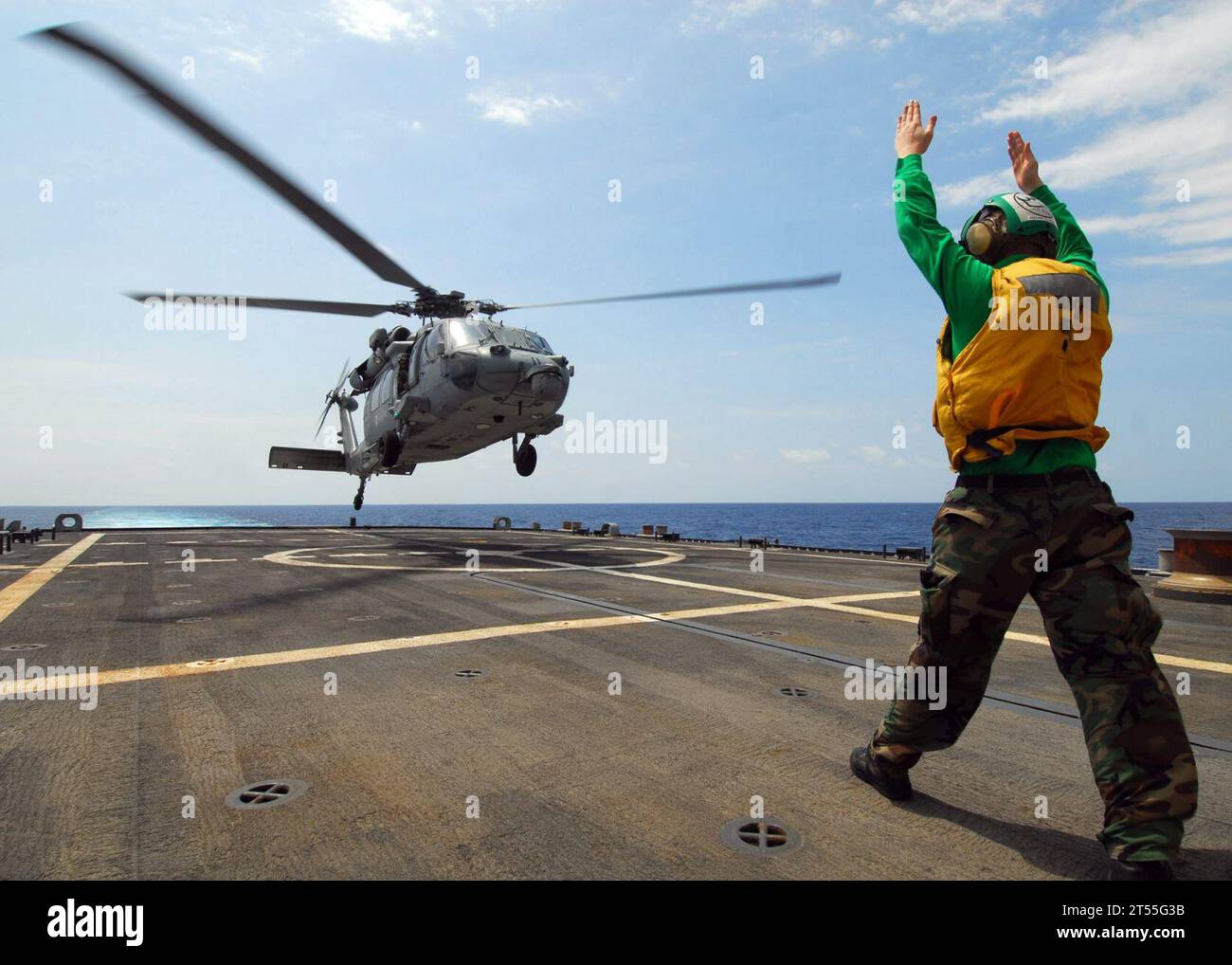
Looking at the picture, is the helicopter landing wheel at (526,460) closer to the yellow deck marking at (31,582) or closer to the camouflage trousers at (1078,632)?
the yellow deck marking at (31,582)

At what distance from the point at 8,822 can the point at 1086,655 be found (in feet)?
15.2

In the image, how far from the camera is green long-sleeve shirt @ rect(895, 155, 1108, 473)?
2824mm

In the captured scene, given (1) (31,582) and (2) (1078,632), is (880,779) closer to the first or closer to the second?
(2) (1078,632)

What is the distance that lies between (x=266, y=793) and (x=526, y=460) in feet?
56.2

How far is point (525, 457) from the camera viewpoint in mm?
20266

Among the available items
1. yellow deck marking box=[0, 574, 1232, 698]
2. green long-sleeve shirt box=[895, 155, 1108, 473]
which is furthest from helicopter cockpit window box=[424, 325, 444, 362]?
green long-sleeve shirt box=[895, 155, 1108, 473]

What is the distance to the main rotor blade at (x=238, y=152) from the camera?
5113mm

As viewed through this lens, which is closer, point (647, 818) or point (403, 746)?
point (647, 818)

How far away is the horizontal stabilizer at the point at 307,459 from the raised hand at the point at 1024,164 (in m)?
25.3

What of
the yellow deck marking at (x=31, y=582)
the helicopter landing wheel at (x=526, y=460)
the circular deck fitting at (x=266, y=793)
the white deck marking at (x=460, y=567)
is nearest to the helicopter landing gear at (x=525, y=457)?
the helicopter landing wheel at (x=526, y=460)

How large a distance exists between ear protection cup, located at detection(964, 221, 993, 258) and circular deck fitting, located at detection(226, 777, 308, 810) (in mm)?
4187

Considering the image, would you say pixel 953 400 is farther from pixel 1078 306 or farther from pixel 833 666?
pixel 833 666

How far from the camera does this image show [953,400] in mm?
3004
